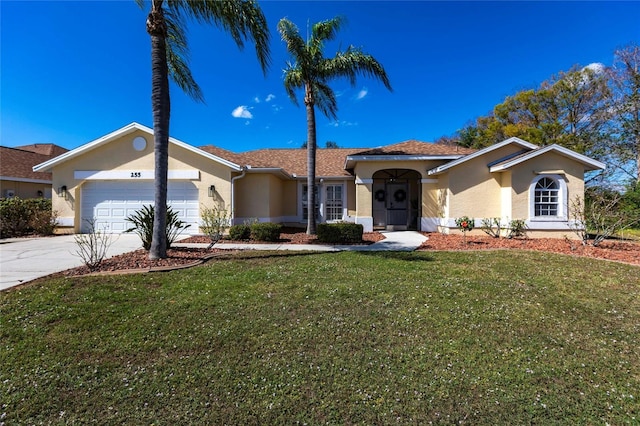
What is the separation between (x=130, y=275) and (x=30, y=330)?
2135mm

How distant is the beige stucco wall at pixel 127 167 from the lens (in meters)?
12.8

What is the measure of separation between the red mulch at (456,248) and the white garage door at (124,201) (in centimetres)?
233

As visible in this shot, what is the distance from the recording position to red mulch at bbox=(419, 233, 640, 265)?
816 cm

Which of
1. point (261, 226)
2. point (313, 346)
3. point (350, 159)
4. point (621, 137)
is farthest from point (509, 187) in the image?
point (621, 137)

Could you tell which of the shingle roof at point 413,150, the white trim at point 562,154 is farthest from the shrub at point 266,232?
the white trim at point 562,154

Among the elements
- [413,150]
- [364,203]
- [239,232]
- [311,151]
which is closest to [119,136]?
[239,232]

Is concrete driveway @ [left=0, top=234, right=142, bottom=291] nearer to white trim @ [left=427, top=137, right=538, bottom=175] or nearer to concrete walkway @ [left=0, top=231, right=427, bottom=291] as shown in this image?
concrete walkway @ [left=0, top=231, right=427, bottom=291]

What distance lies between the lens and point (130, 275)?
5.71 metres

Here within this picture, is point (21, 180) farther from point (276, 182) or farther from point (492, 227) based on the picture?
point (492, 227)

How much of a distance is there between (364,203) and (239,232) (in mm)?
6279

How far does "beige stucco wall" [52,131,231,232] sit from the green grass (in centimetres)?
776

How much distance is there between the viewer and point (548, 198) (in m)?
11.5

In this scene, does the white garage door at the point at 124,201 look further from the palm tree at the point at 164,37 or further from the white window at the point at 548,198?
the white window at the point at 548,198

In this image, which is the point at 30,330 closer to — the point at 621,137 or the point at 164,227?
the point at 164,227
